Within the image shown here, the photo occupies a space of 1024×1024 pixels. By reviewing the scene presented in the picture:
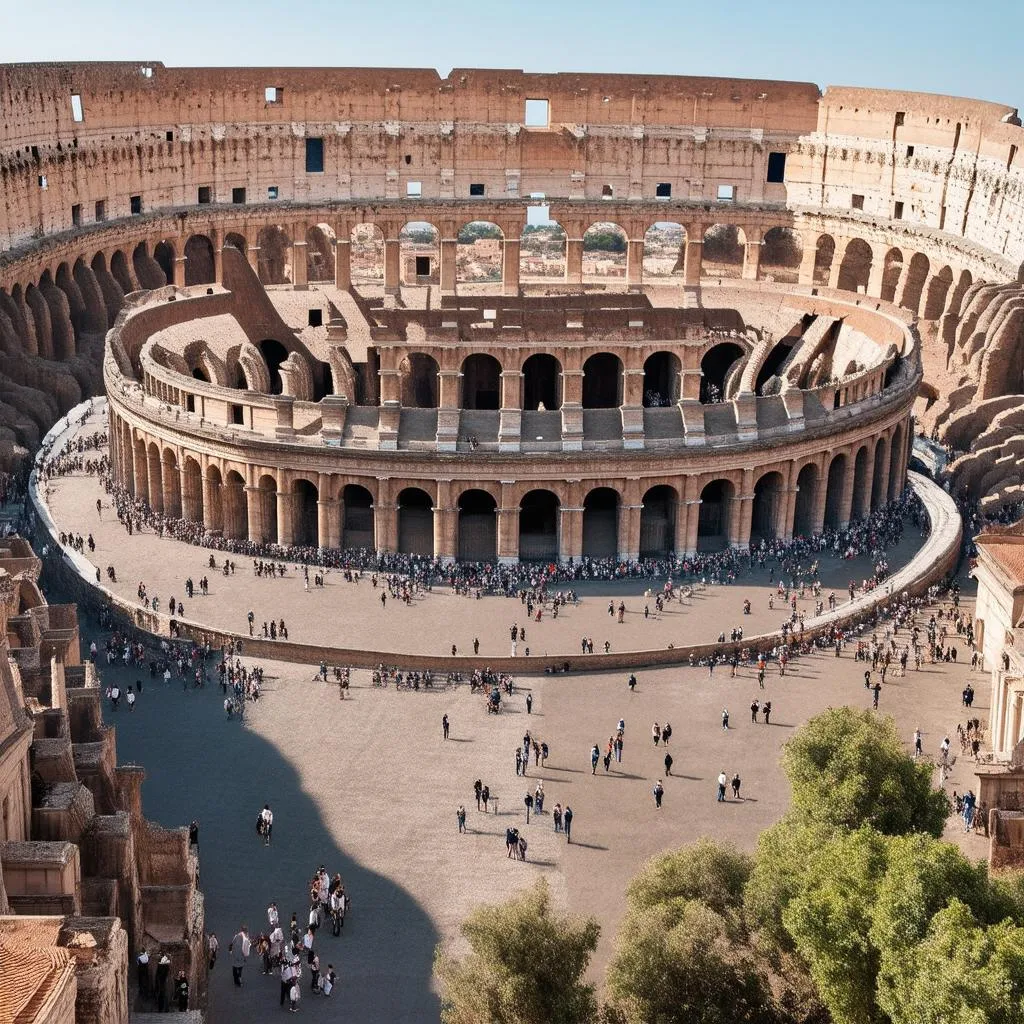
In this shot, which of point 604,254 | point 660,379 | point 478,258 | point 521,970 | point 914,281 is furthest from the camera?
point 604,254

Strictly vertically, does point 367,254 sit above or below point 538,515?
above

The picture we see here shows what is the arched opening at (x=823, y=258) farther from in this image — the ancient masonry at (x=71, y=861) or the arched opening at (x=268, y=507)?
the ancient masonry at (x=71, y=861)

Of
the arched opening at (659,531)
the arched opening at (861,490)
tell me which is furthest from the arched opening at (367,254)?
the arched opening at (659,531)

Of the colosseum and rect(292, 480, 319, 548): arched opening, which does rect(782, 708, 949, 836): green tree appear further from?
rect(292, 480, 319, 548): arched opening

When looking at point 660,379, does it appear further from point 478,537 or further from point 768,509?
point 478,537

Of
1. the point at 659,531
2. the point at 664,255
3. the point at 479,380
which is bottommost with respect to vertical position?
the point at 659,531

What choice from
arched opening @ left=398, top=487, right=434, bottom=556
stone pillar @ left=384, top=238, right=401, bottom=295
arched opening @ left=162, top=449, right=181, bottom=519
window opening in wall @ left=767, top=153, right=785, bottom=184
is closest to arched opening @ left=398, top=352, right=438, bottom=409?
arched opening @ left=398, top=487, right=434, bottom=556

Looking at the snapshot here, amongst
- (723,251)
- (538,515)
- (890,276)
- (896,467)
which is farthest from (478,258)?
(538,515)
